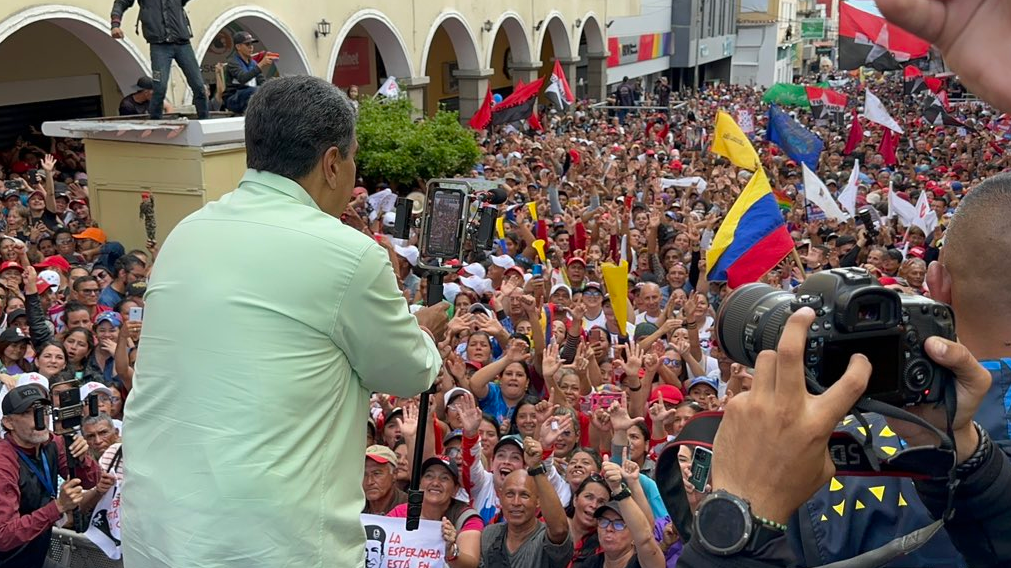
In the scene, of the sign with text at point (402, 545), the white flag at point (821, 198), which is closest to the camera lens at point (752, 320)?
the sign with text at point (402, 545)

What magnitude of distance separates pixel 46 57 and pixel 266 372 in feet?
59.0

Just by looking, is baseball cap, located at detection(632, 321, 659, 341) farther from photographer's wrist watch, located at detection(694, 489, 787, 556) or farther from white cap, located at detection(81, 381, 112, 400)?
photographer's wrist watch, located at detection(694, 489, 787, 556)

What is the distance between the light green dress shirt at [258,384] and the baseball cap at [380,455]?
2.82 m

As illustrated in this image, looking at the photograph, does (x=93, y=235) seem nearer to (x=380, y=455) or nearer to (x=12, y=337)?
(x=12, y=337)

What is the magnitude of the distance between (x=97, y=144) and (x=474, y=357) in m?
5.49

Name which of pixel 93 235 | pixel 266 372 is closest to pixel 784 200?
pixel 93 235

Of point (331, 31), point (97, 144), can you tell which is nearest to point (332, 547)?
point (97, 144)

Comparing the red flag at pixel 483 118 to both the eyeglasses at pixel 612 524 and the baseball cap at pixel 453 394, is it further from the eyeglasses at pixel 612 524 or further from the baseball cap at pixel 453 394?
the eyeglasses at pixel 612 524

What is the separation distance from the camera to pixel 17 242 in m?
8.67

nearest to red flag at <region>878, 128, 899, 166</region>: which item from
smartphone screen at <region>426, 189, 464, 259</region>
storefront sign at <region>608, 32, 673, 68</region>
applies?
smartphone screen at <region>426, 189, 464, 259</region>

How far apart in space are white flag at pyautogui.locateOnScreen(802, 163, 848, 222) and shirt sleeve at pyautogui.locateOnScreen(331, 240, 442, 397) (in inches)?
416

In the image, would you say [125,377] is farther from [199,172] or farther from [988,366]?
[988,366]

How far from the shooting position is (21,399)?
4.91m

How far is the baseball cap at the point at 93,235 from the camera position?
404 inches
